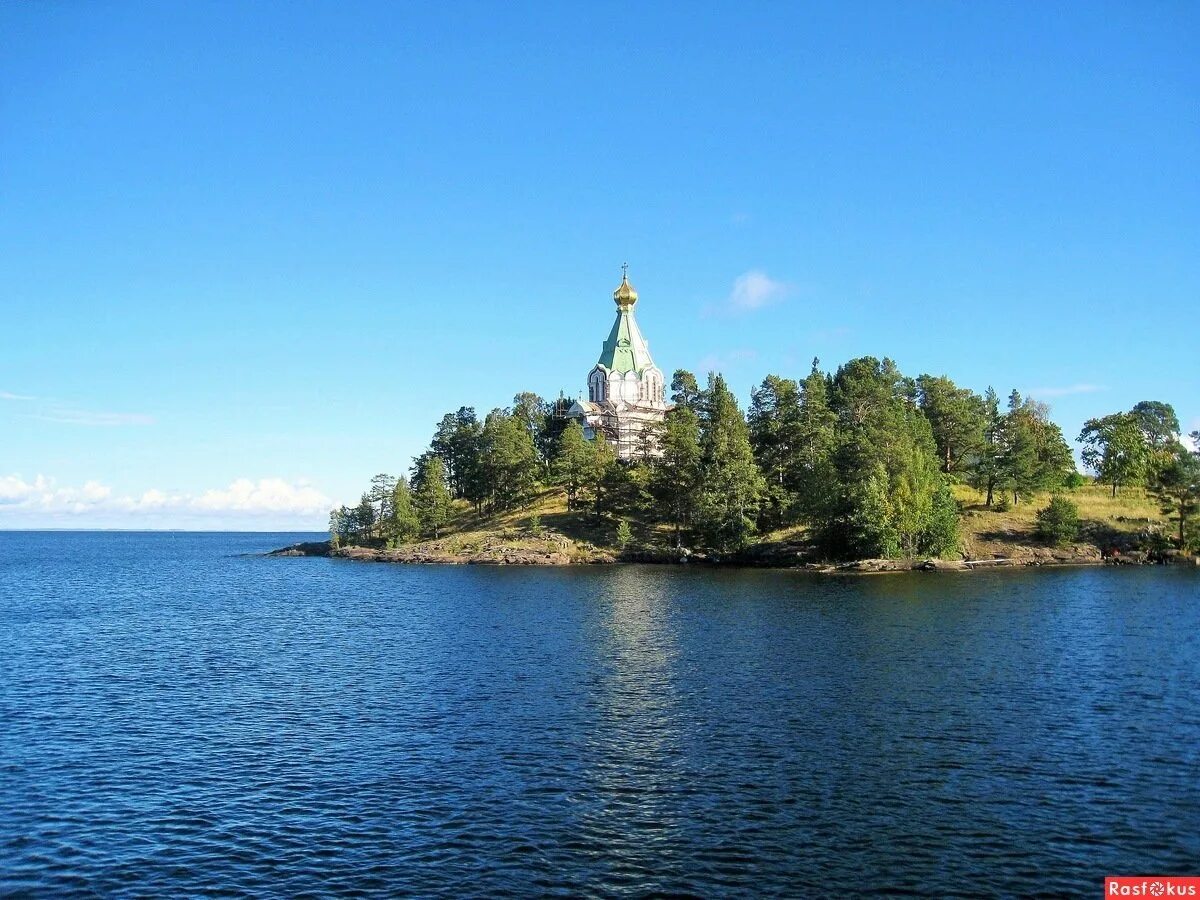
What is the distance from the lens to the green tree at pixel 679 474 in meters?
119

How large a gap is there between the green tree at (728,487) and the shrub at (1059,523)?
3737 cm

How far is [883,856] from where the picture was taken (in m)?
23.5

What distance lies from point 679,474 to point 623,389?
5025 cm

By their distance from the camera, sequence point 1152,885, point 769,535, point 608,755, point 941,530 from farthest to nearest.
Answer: point 769,535, point 941,530, point 608,755, point 1152,885

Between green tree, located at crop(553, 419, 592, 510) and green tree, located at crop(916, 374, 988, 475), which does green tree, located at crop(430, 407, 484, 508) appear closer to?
green tree, located at crop(553, 419, 592, 510)

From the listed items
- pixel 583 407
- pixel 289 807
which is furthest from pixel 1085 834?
pixel 583 407

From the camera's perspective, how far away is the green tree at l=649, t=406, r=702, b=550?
11875cm

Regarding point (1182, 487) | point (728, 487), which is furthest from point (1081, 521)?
point (728, 487)

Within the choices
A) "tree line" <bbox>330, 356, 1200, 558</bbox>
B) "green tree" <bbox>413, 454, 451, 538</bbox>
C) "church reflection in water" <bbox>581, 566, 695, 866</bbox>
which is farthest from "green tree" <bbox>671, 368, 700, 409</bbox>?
"church reflection in water" <bbox>581, 566, 695, 866</bbox>

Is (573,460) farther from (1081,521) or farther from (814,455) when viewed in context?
(1081,521)

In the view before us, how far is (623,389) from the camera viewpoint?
550 feet

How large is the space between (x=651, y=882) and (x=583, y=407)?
14260 centimetres

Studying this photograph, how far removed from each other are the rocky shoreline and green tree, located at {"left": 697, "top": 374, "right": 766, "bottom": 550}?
356 centimetres

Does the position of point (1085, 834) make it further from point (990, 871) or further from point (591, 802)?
point (591, 802)
